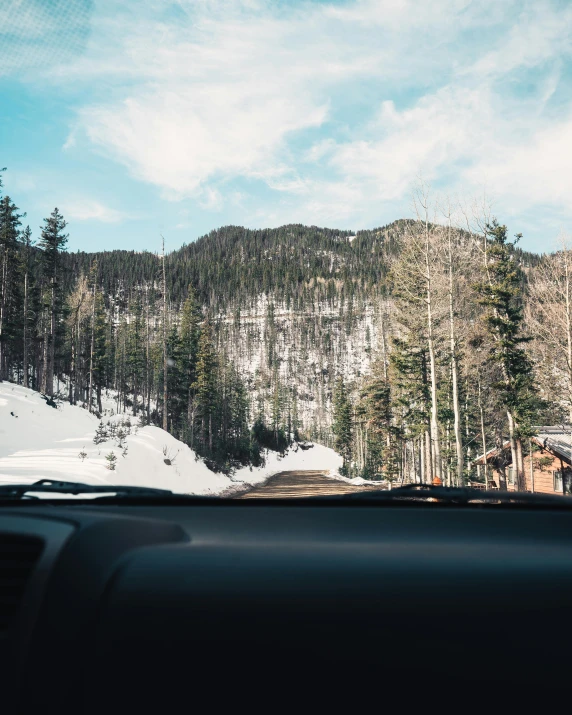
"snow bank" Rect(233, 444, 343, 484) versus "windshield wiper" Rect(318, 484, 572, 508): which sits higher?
"windshield wiper" Rect(318, 484, 572, 508)

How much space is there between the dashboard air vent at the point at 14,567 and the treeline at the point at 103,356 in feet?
141

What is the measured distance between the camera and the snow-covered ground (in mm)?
24266

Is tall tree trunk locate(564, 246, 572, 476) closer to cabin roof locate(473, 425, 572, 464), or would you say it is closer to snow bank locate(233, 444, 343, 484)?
cabin roof locate(473, 425, 572, 464)

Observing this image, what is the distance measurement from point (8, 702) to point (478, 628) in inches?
33.7

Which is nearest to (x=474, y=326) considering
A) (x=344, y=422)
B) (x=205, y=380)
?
(x=205, y=380)

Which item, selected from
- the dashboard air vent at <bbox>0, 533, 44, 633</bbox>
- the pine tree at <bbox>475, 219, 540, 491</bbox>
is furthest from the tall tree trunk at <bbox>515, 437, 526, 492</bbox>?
the dashboard air vent at <bbox>0, 533, 44, 633</bbox>

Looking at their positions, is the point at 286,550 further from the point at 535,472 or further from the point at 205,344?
the point at 205,344

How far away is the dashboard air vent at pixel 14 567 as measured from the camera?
43.4 inches

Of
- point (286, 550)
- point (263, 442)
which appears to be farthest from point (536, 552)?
point (263, 442)

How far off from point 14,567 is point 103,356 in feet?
263

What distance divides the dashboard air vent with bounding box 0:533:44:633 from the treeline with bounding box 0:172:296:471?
4302cm

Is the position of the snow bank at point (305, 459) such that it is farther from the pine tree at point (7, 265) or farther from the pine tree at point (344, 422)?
the pine tree at point (7, 265)

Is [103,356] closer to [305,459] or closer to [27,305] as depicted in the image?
[27,305]

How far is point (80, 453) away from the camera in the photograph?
90.0ft
